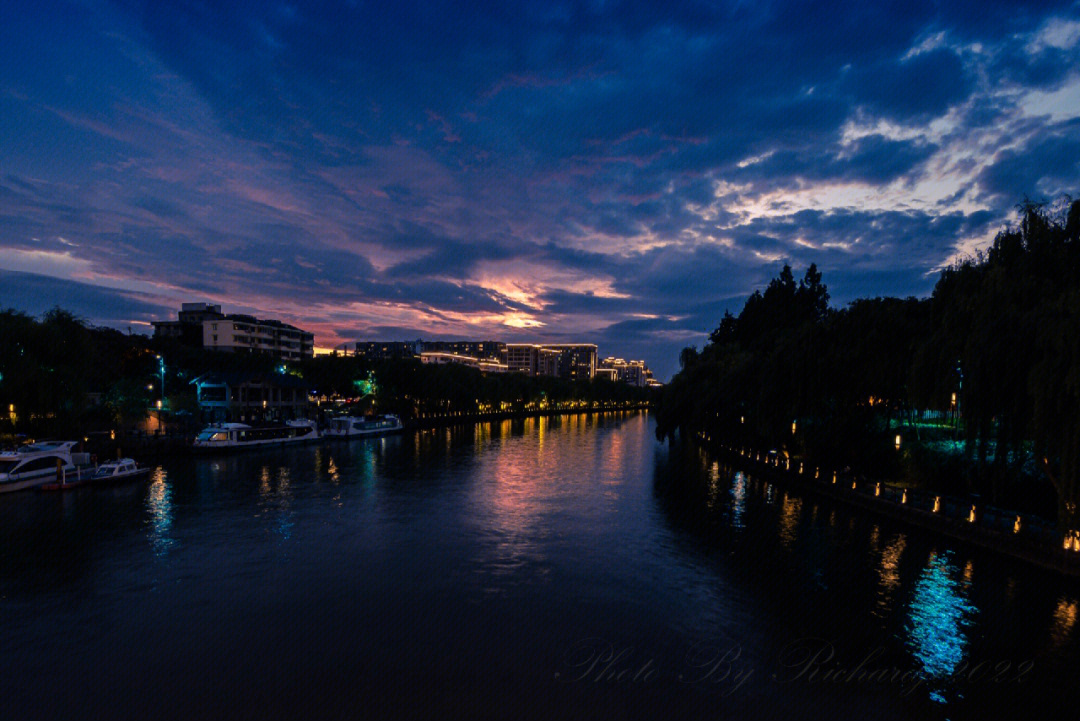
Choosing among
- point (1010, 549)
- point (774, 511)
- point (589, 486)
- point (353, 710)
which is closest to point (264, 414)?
point (589, 486)

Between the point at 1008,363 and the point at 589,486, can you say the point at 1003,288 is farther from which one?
the point at 589,486

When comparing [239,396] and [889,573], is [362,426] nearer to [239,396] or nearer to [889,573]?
[239,396]

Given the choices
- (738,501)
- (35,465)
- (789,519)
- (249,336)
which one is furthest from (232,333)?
(789,519)

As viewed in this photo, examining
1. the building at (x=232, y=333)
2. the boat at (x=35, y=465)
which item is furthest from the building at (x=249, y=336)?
the boat at (x=35, y=465)

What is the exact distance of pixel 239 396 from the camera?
75.1 metres

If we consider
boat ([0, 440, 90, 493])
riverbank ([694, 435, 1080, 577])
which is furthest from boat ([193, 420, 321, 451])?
riverbank ([694, 435, 1080, 577])

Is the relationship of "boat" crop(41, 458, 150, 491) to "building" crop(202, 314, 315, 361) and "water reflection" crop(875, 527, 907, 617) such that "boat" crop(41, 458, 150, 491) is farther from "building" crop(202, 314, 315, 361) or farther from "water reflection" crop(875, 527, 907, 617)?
"building" crop(202, 314, 315, 361)

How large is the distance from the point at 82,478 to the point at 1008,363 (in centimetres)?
4850

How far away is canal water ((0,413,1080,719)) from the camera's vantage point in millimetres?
12789

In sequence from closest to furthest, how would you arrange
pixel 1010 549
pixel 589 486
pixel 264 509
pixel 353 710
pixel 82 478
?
pixel 353 710 → pixel 1010 549 → pixel 264 509 → pixel 82 478 → pixel 589 486

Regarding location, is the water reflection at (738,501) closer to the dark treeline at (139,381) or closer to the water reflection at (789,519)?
the water reflection at (789,519)

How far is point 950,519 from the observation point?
2506 cm

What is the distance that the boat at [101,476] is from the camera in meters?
34.8

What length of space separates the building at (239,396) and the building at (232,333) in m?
35.9
